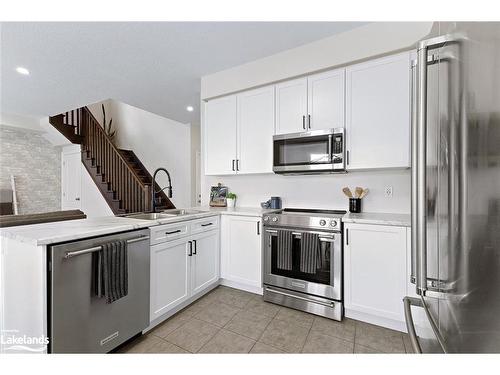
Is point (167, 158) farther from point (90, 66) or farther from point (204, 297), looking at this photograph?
point (204, 297)

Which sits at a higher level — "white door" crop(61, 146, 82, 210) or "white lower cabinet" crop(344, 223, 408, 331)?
"white door" crop(61, 146, 82, 210)

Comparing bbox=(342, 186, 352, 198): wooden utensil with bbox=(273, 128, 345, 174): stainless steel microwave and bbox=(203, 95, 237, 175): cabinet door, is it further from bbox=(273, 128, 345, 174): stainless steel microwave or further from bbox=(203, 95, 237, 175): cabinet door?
bbox=(203, 95, 237, 175): cabinet door

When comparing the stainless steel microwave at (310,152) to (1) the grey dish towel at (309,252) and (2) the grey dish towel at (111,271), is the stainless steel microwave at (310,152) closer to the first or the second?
(1) the grey dish towel at (309,252)

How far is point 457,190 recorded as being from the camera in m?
0.66

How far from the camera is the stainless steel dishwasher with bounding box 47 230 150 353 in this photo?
4.09 ft

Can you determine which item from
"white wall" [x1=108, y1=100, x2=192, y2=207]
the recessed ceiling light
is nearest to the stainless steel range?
"white wall" [x1=108, y1=100, x2=192, y2=207]

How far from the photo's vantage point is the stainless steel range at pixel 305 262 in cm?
204

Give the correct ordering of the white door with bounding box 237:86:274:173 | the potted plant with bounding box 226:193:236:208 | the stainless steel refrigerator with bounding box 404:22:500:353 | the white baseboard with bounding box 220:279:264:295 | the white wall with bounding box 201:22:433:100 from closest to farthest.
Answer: the stainless steel refrigerator with bounding box 404:22:500:353, the white wall with bounding box 201:22:433:100, the white baseboard with bounding box 220:279:264:295, the white door with bounding box 237:86:274:173, the potted plant with bounding box 226:193:236:208

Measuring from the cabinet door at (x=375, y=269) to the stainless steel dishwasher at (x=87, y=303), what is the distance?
180 cm

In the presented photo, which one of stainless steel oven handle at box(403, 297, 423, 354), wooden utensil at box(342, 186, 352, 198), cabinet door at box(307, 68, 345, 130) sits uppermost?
cabinet door at box(307, 68, 345, 130)

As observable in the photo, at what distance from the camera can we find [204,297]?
247 centimetres

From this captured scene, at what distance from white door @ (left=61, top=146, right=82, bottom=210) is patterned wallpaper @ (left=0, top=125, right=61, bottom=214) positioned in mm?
170
